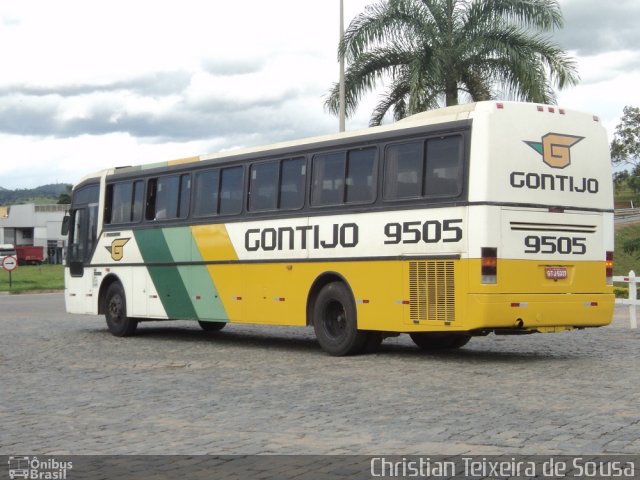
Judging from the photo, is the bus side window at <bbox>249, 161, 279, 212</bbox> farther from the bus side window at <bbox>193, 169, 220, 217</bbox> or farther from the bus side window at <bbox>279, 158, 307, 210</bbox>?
the bus side window at <bbox>193, 169, 220, 217</bbox>

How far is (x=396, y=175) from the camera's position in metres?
15.1

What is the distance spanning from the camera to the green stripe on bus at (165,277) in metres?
19.3

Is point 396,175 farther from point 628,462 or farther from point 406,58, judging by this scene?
point 406,58

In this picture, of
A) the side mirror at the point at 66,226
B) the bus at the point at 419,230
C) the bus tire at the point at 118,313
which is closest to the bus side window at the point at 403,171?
the bus at the point at 419,230

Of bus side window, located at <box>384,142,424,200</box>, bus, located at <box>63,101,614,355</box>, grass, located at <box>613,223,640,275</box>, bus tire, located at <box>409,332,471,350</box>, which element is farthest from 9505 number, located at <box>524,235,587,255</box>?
grass, located at <box>613,223,640,275</box>

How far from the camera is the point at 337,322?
16062 mm

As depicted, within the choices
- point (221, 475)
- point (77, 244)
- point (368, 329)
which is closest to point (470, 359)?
point (368, 329)

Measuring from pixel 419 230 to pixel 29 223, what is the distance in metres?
131

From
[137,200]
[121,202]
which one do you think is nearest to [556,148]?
[137,200]

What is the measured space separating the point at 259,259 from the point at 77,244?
6.63m

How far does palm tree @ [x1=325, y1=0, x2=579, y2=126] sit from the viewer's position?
29266 millimetres

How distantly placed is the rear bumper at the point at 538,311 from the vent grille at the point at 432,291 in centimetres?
40

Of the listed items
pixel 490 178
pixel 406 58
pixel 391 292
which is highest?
pixel 406 58

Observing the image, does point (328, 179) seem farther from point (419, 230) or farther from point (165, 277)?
point (165, 277)
